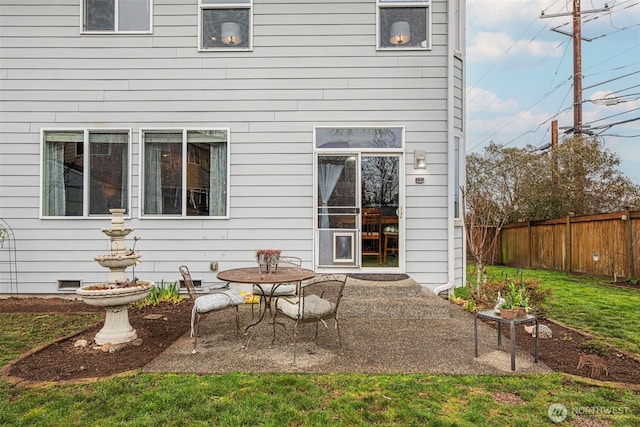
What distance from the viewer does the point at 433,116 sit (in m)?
6.24

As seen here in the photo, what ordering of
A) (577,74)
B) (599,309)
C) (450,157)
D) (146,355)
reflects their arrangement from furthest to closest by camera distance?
(577,74), (450,157), (599,309), (146,355)

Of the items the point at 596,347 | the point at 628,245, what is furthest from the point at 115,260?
the point at 628,245

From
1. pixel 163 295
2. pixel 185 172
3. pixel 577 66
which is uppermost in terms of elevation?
pixel 577 66

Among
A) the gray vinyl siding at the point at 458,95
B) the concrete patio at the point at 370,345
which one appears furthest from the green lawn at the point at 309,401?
the gray vinyl siding at the point at 458,95

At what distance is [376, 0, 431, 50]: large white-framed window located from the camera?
626 cm

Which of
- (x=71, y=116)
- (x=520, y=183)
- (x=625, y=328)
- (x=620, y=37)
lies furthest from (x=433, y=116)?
(x=620, y=37)

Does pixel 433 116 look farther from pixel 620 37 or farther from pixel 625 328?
pixel 620 37

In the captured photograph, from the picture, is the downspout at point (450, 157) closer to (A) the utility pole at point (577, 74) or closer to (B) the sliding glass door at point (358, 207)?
(B) the sliding glass door at point (358, 207)

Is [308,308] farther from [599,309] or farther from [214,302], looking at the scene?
[599,309]

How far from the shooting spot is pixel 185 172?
630cm

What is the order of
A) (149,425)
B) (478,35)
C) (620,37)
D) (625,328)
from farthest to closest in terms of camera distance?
1. (478,35)
2. (620,37)
3. (625,328)
4. (149,425)

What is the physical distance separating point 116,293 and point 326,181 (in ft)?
11.8

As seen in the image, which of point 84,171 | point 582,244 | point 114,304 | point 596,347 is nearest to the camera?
point 596,347

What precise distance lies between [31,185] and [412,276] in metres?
6.66
